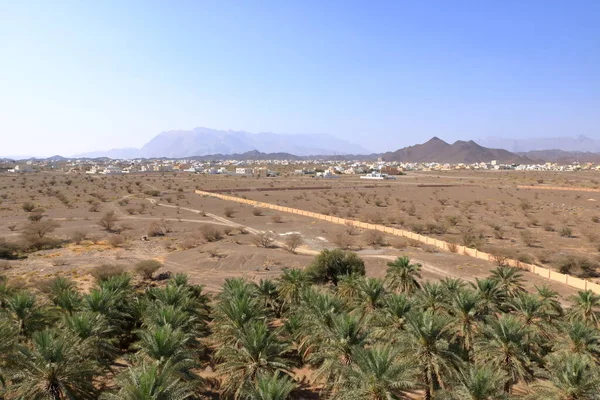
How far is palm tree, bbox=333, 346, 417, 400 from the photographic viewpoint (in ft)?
41.4

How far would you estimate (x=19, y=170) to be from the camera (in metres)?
173

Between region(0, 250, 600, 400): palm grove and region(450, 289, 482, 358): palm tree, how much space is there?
0.06 m

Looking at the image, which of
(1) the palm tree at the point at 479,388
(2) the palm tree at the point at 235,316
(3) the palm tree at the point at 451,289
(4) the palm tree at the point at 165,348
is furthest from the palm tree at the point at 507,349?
(4) the palm tree at the point at 165,348

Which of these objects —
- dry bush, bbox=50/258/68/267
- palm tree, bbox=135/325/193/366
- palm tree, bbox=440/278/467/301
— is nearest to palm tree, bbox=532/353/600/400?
palm tree, bbox=440/278/467/301

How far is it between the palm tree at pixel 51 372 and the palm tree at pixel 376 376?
906 centimetres

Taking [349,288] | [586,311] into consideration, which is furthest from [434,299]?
[586,311]

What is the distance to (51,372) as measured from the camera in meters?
13.1

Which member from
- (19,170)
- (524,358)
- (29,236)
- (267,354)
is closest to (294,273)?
(267,354)

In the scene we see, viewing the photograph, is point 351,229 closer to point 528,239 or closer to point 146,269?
point 528,239

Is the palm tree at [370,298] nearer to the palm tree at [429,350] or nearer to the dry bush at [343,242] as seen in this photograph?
the palm tree at [429,350]

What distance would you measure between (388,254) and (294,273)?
60.6 ft

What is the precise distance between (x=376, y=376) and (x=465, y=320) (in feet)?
23.2

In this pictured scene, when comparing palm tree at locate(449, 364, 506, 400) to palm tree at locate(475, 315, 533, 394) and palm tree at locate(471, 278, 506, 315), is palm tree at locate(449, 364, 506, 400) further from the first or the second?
palm tree at locate(471, 278, 506, 315)

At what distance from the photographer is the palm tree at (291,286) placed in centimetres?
2394
